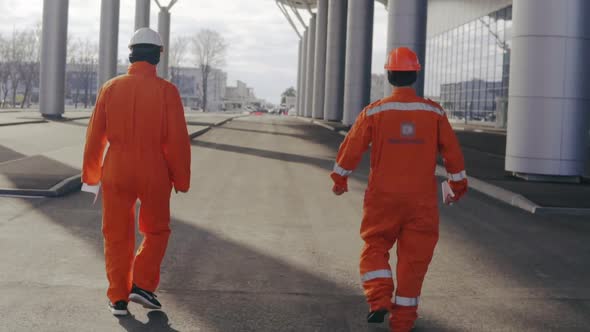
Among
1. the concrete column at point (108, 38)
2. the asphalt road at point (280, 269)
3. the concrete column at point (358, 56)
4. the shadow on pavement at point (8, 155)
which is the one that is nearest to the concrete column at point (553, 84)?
the asphalt road at point (280, 269)

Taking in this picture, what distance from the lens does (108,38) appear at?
48938mm

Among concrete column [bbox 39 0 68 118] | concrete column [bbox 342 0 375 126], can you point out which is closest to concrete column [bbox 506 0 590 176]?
concrete column [bbox 39 0 68 118]

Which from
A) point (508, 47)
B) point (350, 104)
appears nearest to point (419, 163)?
point (350, 104)

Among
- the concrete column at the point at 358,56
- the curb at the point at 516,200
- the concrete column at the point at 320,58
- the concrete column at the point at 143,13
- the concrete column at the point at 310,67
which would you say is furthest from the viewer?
the concrete column at the point at 310,67

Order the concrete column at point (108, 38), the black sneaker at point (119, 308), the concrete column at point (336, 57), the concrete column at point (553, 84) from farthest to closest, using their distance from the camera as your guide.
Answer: the concrete column at point (336, 57), the concrete column at point (108, 38), the concrete column at point (553, 84), the black sneaker at point (119, 308)

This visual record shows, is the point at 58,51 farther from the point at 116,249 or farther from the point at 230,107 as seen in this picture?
the point at 230,107

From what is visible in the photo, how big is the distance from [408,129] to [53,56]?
40.6m

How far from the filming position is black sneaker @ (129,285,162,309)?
5.60 meters

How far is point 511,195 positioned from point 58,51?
34.6 metres

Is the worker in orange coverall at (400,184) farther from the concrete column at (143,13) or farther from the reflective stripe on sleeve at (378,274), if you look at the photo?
the concrete column at (143,13)

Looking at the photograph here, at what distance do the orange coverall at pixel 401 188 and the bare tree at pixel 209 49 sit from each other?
107 metres

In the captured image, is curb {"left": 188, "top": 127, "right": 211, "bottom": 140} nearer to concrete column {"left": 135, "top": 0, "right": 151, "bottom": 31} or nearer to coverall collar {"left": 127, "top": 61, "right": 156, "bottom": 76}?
concrete column {"left": 135, "top": 0, "right": 151, "bottom": 31}

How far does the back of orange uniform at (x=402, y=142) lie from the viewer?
5.49m

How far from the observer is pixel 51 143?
2462cm
